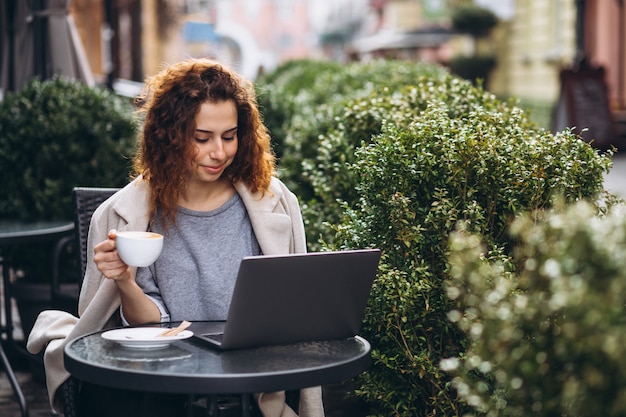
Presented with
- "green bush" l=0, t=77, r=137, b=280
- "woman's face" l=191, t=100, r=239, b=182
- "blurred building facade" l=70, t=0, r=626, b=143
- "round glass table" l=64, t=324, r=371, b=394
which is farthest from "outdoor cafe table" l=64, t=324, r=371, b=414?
"blurred building facade" l=70, t=0, r=626, b=143

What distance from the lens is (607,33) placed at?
20594 millimetres

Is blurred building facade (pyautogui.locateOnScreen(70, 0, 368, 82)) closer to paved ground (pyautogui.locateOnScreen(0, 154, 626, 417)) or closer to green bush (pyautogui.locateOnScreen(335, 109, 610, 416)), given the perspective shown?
paved ground (pyautogui.locateOnScreen(0, 154, 626, 417))

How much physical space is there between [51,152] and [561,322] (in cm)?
433

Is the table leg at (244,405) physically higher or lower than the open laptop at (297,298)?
lower

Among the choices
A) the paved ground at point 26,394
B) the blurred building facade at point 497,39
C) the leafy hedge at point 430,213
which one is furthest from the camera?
the blurred building facade at point 497,39

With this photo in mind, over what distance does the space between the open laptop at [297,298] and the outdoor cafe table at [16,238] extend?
7.21 feet

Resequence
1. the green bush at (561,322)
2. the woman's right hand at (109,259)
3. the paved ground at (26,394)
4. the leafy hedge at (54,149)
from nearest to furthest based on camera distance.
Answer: the green bush at (561,322), the woman's right hand at (109,259), the paved ground at (26,394), the leafy hedge at (54,149)

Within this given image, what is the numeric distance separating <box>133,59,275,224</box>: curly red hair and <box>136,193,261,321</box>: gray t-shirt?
8 cm

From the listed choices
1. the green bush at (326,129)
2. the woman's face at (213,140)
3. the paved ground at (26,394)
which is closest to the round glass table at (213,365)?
the woman's face at (213,140)

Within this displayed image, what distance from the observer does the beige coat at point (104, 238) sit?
3.33m

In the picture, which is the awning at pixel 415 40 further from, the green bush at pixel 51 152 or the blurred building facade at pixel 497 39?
the green bush at pixel 51 152

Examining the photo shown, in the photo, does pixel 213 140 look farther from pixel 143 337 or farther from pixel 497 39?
pixel 497 39

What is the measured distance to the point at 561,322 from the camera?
2084 mm

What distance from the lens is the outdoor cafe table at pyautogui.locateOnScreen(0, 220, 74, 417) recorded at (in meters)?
4.86
